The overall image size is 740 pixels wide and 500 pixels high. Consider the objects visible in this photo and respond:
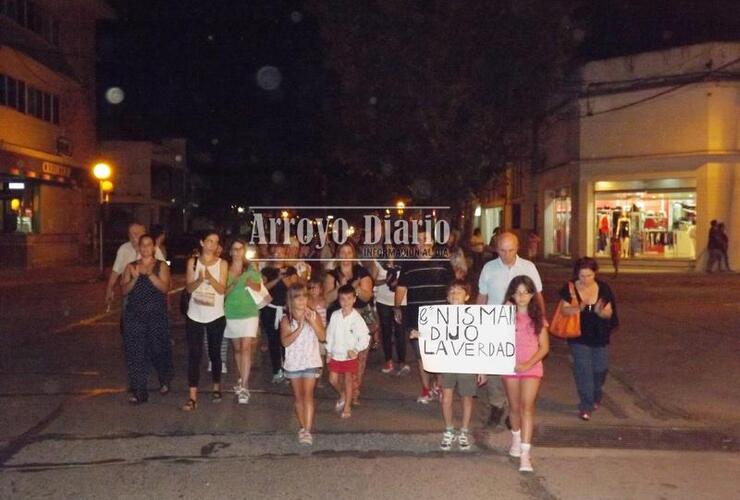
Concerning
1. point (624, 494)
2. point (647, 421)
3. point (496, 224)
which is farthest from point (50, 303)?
point (496, 224)

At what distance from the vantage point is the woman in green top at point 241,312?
957 centimetres

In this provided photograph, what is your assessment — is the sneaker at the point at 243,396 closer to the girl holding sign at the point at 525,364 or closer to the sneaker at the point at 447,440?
the sneaker at the point at 447,440

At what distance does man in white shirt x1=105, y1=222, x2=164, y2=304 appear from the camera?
1020 cm

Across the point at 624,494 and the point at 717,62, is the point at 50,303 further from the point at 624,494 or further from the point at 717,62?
the point at 717,62

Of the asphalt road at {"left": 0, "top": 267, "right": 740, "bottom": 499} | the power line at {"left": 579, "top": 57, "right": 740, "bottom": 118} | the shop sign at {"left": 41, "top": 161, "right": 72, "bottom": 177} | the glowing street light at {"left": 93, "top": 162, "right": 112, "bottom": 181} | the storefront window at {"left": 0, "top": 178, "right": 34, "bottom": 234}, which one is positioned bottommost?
the asphalt road at {"left": 0, "top": 267, "right": 740, "bottom": 499}

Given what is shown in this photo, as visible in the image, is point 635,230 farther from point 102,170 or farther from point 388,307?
point 388,307

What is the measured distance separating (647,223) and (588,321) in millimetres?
23794

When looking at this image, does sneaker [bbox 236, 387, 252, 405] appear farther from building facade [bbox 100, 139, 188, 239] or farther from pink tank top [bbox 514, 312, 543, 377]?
building facade [bbox 100, 139, 188, 239]

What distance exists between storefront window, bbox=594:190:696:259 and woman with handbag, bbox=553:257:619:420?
21.8 metres

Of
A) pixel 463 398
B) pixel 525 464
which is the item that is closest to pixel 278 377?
pixel 463 398

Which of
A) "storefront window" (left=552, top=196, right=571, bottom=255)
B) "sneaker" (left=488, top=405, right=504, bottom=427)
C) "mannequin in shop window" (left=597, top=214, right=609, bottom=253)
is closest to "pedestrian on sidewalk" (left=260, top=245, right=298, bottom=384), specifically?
"sneaker" (left=488, top=405, right=504, bottom=427)

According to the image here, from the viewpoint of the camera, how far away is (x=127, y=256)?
10.8m

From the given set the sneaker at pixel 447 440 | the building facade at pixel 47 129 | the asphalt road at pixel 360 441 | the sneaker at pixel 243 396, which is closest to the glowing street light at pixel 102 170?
the building facade at pixel 47 129

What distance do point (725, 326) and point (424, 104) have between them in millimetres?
6781
